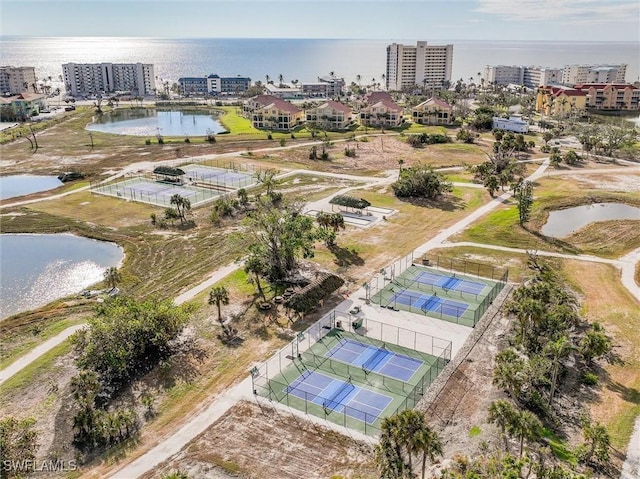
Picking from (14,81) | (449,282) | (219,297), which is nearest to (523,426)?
(449,282)

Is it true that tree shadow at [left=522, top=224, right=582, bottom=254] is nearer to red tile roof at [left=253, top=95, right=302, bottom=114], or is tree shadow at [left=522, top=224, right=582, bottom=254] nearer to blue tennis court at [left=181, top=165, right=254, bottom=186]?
blue tennis court at [left=181, top=165, right=254, bottom=186]

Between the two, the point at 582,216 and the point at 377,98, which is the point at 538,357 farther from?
the point at 377,98

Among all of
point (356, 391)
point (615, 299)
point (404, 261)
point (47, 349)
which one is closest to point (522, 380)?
point (356, 391)

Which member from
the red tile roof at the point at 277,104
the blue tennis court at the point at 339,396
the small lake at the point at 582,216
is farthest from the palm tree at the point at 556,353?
the red tile roof at the point at 277,104

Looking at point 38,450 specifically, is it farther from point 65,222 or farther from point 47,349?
point 65,222

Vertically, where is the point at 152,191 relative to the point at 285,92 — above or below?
below
